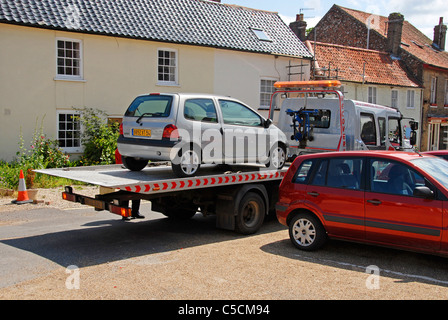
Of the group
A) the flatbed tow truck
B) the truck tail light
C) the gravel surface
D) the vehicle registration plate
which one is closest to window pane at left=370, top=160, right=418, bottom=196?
A: the flatbed tow truck

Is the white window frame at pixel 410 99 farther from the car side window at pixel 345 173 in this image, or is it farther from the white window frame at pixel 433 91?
the car side window at pixel 345 173

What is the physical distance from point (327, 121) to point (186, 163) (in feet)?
14.2

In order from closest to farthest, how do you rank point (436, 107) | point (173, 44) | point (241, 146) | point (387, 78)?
point (241, 146), point (173, 44), point (387, 78), point (436, 107)

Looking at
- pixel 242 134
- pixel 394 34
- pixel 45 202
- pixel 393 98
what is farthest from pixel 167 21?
pixel 394 34

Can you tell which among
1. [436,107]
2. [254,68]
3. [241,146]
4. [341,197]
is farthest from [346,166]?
[436,107]

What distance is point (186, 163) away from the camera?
7926 mm

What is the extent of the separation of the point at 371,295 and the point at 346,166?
2388 mm

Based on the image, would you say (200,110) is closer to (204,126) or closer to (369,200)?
(204,126)

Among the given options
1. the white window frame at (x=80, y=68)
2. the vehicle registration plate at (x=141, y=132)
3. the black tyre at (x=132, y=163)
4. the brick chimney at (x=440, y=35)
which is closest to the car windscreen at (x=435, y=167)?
the vehicle registration plate at (x=141, y=132)

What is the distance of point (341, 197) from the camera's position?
7254 mm

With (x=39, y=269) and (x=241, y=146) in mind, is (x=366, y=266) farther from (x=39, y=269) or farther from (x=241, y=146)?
(x=39, y=269)

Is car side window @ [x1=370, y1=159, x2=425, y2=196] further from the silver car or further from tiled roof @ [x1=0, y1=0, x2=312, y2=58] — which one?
tiled roof @ [x1=0, y1=0, x2=312, y2=58]

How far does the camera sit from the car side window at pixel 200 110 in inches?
324

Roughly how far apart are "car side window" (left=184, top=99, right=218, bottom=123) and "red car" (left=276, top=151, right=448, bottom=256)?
1.78m
